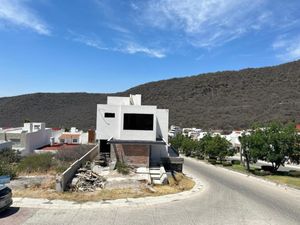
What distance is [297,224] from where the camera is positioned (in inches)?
553

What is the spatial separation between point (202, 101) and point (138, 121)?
8608cm

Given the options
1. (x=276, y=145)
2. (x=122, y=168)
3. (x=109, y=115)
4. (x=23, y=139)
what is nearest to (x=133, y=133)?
(x=109, y=115)

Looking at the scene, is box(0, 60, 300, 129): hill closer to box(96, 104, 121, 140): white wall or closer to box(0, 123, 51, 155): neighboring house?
box(0, 123, 51, 155): neighboring house

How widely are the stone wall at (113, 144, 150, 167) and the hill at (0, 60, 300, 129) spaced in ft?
208

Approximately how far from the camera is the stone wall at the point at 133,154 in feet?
96.3

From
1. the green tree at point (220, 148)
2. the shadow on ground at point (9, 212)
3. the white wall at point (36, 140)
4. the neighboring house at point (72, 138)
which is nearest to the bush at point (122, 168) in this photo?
the shadow on ground at point (9, 212)

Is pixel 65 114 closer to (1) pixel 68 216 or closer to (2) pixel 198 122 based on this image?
(2) pixel 198 122

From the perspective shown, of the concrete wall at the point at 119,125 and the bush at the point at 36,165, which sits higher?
Answer: the concrete wall at the point at 119,125

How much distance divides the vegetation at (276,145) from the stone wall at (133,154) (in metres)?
12.9

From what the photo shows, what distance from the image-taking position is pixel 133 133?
31.7 meters

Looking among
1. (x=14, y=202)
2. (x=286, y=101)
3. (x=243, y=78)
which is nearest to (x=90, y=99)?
(x=243, y=78)

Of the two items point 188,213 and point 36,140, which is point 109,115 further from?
point 36,140

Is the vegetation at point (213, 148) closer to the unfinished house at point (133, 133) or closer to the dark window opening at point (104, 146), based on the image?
the unfinished house at point (133, 133)

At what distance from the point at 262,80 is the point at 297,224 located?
345 feet
